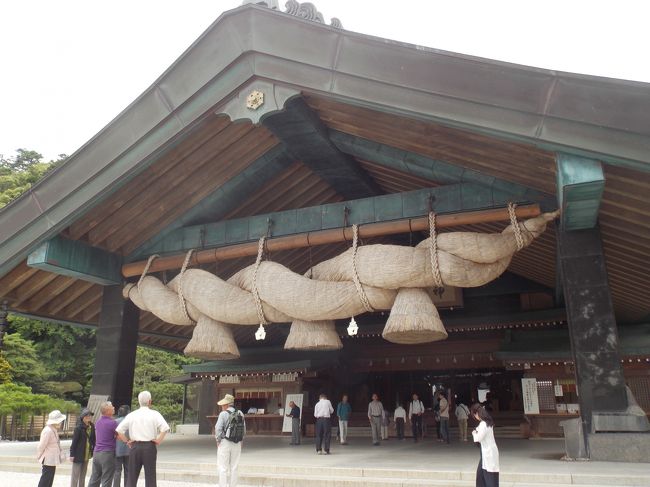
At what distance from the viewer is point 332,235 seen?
7855 mm

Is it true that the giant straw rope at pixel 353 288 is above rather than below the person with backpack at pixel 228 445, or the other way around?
above

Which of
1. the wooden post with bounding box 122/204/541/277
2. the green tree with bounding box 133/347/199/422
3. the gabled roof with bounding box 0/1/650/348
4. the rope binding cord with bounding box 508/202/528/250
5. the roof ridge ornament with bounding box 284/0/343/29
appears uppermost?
the roof ridge ornament with bounding box 284/0/343/29

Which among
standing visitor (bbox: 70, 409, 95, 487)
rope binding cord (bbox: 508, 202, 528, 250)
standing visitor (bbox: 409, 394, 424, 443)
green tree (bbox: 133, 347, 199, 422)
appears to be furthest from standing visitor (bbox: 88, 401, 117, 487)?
green tree (bbox: 133, 347, 199, 422)

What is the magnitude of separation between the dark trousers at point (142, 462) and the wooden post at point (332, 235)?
147 inches

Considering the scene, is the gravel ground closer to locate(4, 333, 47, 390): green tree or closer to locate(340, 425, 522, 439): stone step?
locate(340, 425, 522, 439): stone step

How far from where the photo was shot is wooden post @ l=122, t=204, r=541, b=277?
23.0 feet

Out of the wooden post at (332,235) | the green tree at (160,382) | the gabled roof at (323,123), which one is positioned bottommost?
the green tree at (160,382)

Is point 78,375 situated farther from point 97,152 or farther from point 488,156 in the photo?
point 488,156

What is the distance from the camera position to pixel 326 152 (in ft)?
26.1

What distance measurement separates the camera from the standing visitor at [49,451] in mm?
5594

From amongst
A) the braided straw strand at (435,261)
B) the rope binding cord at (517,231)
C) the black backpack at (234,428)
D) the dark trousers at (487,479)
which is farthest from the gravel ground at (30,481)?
the rope binding cord at (517,231)

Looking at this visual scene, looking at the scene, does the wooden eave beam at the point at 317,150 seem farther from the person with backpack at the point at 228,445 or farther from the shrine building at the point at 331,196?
the person with backpack at the point at 228,445

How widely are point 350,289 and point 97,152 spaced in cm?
391

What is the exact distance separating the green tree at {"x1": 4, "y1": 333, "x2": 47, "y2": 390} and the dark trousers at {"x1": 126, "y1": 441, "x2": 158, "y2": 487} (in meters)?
22.5
